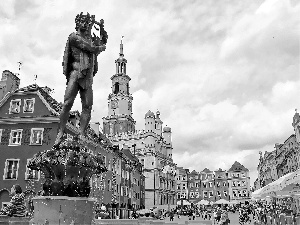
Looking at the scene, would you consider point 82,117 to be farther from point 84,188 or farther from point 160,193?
point 160,193

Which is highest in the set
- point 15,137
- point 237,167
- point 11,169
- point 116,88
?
point 116,88

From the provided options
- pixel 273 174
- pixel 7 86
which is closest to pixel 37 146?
pixel 7 86

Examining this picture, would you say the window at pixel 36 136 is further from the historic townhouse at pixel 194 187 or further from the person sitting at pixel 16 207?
the historic townhouse at pixel 194 187

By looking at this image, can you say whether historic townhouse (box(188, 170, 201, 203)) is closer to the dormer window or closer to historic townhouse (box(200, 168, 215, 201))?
historic townhouse (box(200, 168, 215, 201))

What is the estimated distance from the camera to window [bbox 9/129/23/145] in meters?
31.4

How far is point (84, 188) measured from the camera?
8.27 metres

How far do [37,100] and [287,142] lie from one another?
183 feet

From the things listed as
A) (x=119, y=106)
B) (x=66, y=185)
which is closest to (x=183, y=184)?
(x=119, y=106)

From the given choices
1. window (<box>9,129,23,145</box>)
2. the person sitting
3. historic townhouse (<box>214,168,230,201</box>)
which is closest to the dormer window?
historic townhouse (<box>214,168,230,201</box>)

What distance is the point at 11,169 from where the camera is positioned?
30578 millimetres

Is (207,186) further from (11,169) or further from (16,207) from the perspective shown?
(16,207)

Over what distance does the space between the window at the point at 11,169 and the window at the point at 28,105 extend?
514cm

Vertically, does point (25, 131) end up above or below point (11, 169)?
above

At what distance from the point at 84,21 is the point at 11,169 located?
25321mm
